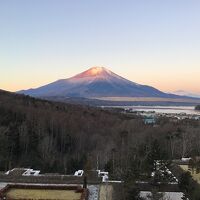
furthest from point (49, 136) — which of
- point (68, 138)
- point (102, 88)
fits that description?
point (102, 88)

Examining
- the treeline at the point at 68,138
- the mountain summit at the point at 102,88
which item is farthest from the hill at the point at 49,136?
the mountain summit at the point at 102,88

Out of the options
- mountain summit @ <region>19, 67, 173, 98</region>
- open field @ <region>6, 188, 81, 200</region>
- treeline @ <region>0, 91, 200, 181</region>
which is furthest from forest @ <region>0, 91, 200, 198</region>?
mountain summit @ <region>19, 67, 173, 98</region>

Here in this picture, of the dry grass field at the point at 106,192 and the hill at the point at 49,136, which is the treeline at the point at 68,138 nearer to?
the hill at the point at 49,136

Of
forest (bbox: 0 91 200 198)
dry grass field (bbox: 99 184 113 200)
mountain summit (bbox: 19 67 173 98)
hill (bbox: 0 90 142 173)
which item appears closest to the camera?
dry grass field (bbox: 99 184 113 200)

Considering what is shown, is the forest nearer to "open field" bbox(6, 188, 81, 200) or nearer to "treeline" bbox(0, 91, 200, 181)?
"treeline" bbox(0, 91, 200, 181)

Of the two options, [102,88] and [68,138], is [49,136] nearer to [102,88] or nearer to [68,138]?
[68,138]

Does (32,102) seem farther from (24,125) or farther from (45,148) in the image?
(45,148)

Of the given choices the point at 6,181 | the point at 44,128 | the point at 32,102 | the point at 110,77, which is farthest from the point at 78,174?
the point at 110,77
